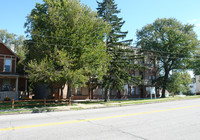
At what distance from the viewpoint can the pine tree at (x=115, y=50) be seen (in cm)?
2211

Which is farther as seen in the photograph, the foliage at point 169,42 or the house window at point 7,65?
the foliage at point 169,42

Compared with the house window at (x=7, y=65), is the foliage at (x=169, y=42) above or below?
above

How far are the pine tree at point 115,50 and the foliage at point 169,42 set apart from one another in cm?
1143

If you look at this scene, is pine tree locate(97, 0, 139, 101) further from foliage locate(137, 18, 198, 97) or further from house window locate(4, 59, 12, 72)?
house window locate(4, 59, 12, 72)

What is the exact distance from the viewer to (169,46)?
3359 centimetres

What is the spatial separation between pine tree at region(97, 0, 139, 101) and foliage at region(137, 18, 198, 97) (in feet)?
37.5

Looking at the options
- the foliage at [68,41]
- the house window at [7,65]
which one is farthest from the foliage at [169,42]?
the house window at [7,65]

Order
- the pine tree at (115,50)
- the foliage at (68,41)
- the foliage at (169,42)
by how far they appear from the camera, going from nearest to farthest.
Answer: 1. the foliage at (68,41)
2. the pine tree at (115,50)
3. the foliage at (169,42)

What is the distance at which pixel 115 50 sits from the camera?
73.9 feet

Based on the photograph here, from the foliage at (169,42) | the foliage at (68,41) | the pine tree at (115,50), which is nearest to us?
the foliage at (68,41)

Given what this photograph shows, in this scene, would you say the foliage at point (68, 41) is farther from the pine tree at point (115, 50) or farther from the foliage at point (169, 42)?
the foliage at point (169, 42)

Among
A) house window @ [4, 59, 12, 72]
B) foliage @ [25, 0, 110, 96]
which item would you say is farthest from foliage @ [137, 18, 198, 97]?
house window @ [4, 59, 12, 72]

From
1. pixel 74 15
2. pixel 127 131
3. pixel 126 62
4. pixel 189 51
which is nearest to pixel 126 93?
pixel 126 62

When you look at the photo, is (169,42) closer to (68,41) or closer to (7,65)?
(68,41)
